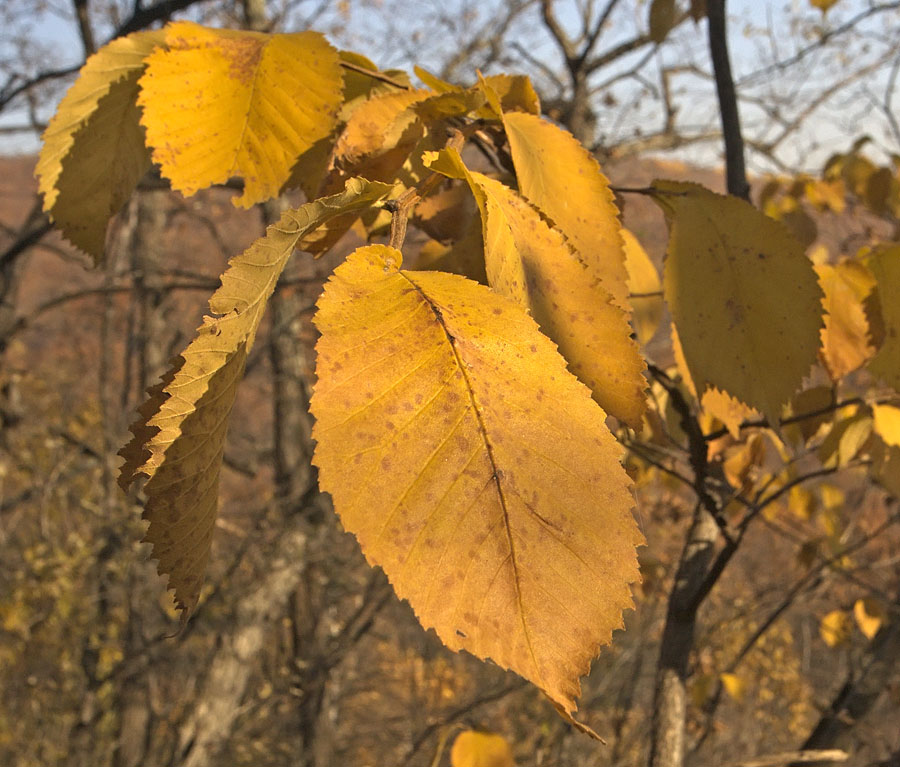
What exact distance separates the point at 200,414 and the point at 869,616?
1.22m

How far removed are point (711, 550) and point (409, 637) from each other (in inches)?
214

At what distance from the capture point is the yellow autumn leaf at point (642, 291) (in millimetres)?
556

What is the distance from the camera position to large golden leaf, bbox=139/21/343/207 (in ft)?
1.21

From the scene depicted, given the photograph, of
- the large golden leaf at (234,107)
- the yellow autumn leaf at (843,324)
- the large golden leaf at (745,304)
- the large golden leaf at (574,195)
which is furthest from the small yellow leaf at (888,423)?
the large golden leaf at (234,107)

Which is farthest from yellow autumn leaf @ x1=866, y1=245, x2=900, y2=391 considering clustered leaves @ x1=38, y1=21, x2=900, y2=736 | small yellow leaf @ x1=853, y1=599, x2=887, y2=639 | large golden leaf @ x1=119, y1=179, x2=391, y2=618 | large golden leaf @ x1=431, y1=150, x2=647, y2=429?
small yellow leaf @ x1=853, y1=599, x2=887, y2=639

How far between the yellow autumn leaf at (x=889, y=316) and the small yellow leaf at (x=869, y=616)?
0.85 metres

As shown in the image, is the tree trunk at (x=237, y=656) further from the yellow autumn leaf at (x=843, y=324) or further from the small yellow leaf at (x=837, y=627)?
the yellow autumn leaf at (x=843, y=324)

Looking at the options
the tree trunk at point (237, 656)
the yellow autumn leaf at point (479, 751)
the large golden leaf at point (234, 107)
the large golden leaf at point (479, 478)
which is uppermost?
the large golden leaf at point (234, 107)

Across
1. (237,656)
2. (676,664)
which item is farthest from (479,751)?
(237,656)

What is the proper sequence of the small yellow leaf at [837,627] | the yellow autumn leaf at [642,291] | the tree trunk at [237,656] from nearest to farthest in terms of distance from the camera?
the yellow autumn leaf at [642,291], the small yellow leaf at [837,627], the tree trunk at [237,656]

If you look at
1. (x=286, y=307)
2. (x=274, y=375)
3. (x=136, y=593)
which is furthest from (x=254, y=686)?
(x=286, y=307)

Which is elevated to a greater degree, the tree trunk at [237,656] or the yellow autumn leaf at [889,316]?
the yellow autumn leaf at [889,316]

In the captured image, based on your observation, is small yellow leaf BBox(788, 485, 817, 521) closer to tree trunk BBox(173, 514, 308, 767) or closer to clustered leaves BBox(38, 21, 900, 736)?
clustered leaves BBox(38, 21, 900, 736)

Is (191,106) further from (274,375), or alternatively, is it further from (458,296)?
(274,375)
